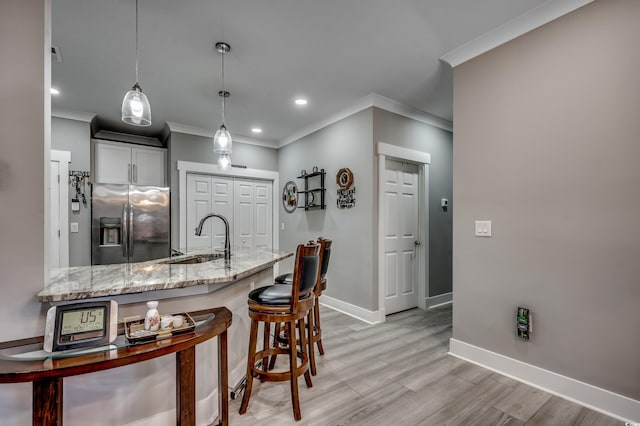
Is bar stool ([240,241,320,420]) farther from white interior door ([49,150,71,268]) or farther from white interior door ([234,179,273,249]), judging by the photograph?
white interior door ([49,150,71,268])

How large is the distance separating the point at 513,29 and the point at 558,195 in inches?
51.2

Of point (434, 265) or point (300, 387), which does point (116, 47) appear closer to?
point (300, 387)

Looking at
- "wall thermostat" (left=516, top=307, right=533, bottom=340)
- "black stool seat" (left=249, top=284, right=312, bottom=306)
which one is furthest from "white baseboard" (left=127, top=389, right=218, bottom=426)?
"wall thermostat" (left=516, top=307, right=533, bottom=340)

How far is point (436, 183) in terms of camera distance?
416 centimetres

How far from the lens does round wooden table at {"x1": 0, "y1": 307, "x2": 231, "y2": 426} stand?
0.98m

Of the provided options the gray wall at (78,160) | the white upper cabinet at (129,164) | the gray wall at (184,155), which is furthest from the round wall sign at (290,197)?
the gray wall at (78,160)

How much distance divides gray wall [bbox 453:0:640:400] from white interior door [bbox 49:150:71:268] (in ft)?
15.4

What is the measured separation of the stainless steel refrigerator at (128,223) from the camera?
3.76 meters

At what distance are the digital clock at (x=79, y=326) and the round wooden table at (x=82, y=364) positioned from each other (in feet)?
0.18

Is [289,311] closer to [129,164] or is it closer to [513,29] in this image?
[513,29]

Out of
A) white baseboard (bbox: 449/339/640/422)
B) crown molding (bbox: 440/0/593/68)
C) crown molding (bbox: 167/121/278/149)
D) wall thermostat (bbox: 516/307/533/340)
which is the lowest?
white baseboard (bbox: 449/339/640/422)

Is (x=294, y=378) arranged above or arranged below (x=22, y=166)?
below

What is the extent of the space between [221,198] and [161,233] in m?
1.09

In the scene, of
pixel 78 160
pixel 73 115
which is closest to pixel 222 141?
pixel 78 160
